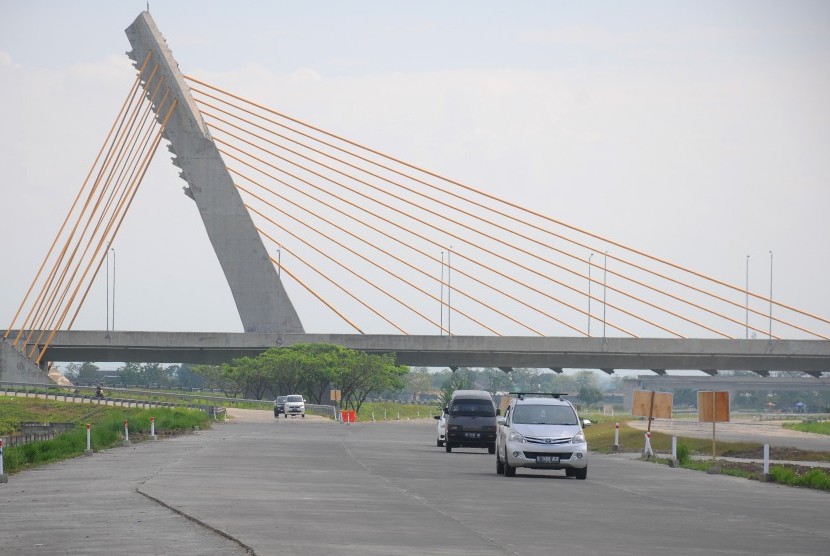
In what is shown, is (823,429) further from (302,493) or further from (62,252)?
(302,493)

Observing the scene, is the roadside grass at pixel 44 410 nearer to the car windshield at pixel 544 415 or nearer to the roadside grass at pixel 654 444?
the roadside grass at pixel 654 444

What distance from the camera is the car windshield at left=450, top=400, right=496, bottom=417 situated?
152 feet

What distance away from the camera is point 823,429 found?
85562 mm

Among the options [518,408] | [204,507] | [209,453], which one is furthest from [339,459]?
[204,507]

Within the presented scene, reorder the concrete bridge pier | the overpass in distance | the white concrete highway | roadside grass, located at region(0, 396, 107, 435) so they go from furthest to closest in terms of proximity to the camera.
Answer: the overpass in distance
the concrete bridge pier
roadside grass, located at region(0, 396, 107, 435)
the white concrete highway

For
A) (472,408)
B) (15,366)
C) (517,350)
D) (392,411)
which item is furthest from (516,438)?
(392,411)

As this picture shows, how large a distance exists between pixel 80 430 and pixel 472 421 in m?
12.9

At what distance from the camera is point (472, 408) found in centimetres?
4631

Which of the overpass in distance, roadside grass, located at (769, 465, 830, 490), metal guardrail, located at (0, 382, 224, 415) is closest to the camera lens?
roadside grass, located at (769, 465, 830, 490)

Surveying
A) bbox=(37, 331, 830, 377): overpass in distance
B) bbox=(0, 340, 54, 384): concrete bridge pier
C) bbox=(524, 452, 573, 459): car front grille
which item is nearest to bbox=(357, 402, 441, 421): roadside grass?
bbox=(37, 331, 830, 377): overpass in distance

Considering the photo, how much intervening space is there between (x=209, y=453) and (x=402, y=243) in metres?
50.5

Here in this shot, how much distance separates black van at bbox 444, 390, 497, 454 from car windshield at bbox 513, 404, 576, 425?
12.9 metres

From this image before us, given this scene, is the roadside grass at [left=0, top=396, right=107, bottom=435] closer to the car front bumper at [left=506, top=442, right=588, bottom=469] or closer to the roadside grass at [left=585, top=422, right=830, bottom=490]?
the roadside grass at [left=585, top=422, right=830, bottom=490]

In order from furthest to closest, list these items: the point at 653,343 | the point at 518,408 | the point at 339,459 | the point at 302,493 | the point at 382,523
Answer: the point at 653,343 < the point at 339,459 < the point at 518,408 < the point at 302,493 < the point at 382,523
